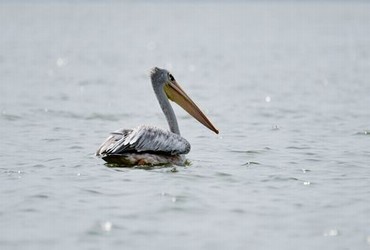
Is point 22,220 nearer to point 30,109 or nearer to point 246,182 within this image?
point 246,182

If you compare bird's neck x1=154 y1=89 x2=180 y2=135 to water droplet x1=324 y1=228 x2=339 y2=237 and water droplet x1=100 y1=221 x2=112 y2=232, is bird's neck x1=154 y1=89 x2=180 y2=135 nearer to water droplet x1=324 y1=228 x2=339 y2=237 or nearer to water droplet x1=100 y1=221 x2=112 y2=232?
water droplet x1=100 y1=221 x2=112 y2=232

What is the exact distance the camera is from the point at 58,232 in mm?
6191

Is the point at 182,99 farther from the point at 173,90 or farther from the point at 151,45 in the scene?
the point at 151,45

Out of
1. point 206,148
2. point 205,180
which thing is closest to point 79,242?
point 205,180

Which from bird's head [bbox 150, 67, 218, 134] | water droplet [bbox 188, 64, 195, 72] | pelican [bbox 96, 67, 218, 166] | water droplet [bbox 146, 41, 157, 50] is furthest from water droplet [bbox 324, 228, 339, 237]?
water droplet [bbox 146, 41, 157, 50]

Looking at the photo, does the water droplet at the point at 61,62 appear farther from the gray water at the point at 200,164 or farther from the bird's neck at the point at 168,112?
the bird's neck at the point at 168,112

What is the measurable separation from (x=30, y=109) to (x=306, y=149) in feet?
18.1

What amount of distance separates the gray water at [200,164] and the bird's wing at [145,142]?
0.21 metres

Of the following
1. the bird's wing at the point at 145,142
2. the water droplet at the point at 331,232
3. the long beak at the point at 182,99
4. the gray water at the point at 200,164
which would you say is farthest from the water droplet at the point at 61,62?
the water droplet at the point at 331,232

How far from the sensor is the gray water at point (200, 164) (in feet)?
20.5

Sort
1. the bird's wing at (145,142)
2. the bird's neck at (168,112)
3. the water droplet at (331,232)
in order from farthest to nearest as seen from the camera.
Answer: the bird's neck at (168,112) < the bird's wing at (145,142) < the water droplet at (331,232)

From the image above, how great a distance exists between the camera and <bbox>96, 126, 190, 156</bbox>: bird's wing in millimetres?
8250

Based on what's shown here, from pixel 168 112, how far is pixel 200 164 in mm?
816

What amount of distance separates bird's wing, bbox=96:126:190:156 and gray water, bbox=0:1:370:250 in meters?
0.21
